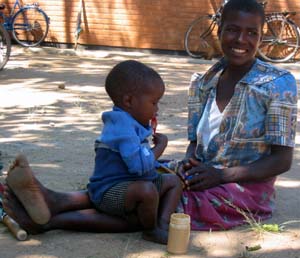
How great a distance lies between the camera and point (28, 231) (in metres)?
3.39

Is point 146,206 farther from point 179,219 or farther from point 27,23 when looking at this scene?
point 27,23

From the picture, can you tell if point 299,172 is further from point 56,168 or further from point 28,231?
point 28,231

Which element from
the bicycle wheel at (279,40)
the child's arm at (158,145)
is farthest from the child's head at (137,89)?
the bicycle wheel at (279,40)

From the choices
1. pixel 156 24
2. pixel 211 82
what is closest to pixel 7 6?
pixel 156 24

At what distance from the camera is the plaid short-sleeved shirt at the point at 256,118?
3.57 metres

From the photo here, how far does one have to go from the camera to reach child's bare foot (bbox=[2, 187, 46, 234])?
3.33m

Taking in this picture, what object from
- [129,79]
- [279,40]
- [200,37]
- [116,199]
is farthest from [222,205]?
[200,37]

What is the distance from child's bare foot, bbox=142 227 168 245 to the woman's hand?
1.14ft

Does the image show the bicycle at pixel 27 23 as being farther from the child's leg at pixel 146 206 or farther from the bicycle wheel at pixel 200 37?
the child's leg at pixel 146 206

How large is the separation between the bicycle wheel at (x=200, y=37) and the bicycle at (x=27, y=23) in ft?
8.88

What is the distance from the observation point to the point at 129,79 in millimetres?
3369

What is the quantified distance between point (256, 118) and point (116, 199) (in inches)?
34.7

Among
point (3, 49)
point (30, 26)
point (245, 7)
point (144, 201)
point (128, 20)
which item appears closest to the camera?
point (144, 201)

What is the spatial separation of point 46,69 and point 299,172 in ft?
21.2
